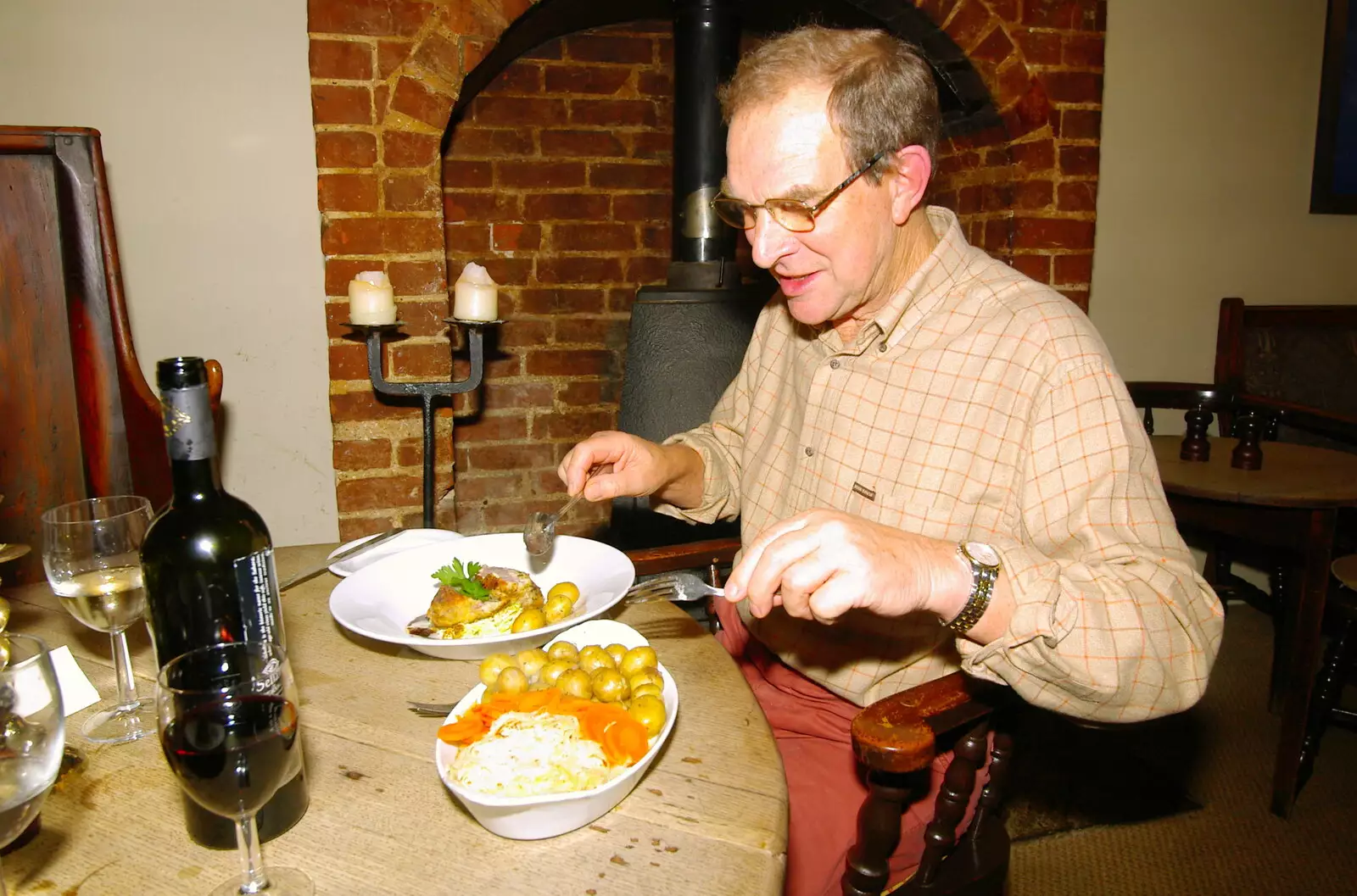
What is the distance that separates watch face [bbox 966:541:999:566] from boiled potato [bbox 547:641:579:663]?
44 cm

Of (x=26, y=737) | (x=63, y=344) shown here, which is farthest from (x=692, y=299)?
(x=26, y=737)

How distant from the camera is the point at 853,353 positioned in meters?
1.35

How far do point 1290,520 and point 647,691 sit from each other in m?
1.88

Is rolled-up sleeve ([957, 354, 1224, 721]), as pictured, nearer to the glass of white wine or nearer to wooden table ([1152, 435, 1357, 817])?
the glass of white wine

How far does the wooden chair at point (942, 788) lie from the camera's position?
93 cm

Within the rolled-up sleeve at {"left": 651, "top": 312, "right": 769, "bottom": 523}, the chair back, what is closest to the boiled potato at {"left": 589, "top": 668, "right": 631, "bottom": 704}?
the rolled-up sleeve at {"left": 651, "top": 312, "right": 769, "bottom": 523}

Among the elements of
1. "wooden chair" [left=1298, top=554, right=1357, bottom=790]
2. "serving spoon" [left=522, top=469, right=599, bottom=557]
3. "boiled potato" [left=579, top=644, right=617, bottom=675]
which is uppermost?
"serving spoon" [left=522, top=469, right=599, bottom=557]

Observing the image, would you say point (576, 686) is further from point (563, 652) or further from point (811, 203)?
point (811, 203)

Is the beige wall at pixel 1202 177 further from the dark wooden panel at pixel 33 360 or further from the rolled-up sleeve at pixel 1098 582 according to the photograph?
the dark wooden panel at pixel 33 360

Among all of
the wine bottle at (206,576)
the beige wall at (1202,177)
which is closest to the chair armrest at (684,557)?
the wine bottle at (206,576)

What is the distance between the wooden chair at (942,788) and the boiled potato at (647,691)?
0.74ft

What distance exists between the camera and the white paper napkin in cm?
95

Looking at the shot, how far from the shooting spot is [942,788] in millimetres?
1068

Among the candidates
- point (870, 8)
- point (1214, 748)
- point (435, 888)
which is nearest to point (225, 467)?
point (435, 888)
